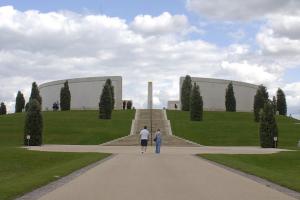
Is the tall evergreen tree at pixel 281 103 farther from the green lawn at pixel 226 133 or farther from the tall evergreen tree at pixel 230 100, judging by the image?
the green lawn at pixel 226 133

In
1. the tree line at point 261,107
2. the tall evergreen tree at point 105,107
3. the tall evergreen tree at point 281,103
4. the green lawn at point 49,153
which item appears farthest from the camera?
the tall evergreen tree at point 281,103

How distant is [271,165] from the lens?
76.9 feet

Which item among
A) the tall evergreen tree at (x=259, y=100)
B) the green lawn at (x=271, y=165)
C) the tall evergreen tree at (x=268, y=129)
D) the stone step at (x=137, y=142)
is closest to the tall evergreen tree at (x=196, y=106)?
the tall evergreen tree at (x=259, y=100)

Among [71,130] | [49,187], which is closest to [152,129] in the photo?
[71,130]

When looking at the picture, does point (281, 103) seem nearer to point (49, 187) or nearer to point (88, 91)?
point (88, 91)

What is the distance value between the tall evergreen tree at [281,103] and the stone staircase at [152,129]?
826 inches

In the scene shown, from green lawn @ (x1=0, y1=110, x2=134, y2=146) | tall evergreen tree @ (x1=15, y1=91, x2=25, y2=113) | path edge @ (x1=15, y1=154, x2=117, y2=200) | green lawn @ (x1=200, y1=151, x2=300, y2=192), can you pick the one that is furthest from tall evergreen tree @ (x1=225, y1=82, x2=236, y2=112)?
path edge @ (x1=15, y1=154, x2=117, y2=200)

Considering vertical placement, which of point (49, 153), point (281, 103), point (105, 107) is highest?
point (281, 103)

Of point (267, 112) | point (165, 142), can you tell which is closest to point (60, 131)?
point (165, 142)

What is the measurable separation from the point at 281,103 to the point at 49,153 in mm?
61435

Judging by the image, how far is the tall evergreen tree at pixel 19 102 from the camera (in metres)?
87.4

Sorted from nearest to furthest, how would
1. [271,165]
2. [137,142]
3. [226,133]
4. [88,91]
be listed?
[271,165]
[137,142]
[226,133]
[88,91]

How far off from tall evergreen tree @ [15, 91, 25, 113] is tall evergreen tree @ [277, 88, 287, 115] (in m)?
41.3

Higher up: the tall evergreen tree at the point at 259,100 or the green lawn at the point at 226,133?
the tall evergreen tree at the point at 259,100
